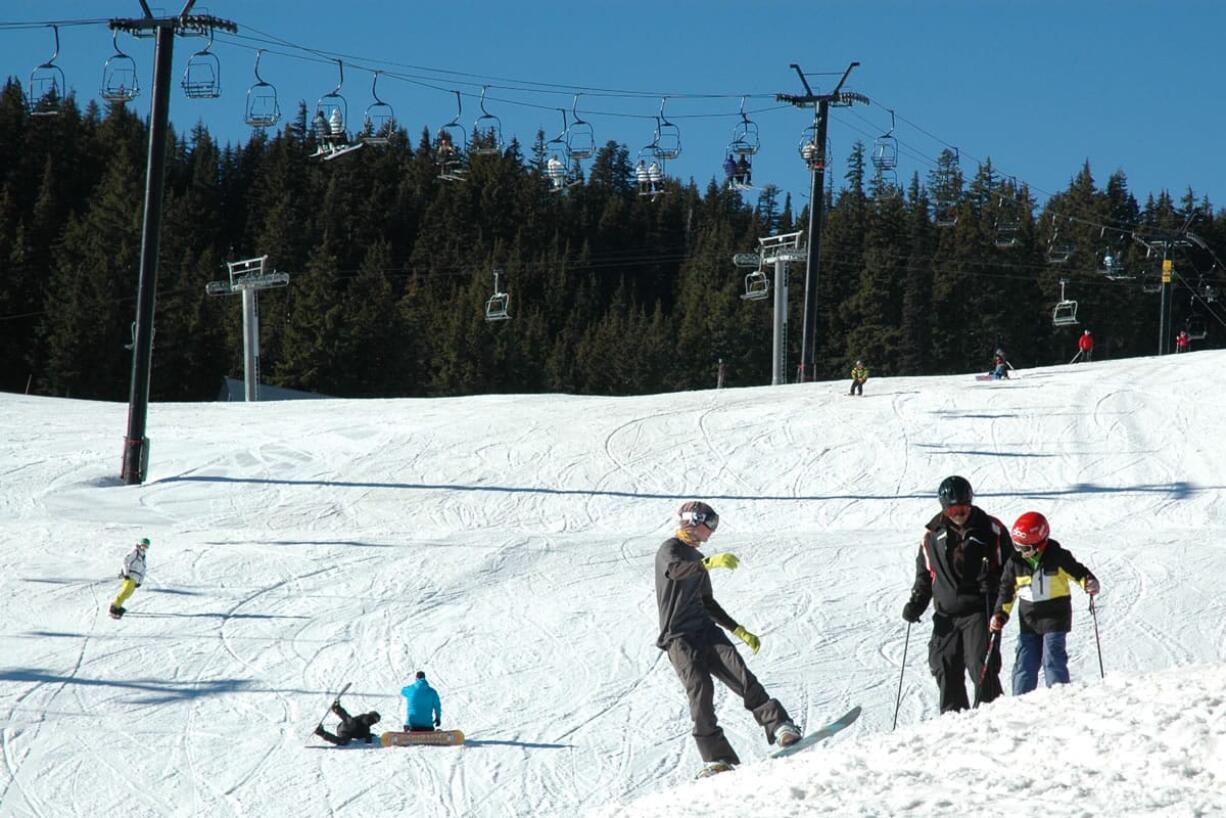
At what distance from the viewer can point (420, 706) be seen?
1007 cm

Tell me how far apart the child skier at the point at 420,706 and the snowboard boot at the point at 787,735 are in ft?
11.9

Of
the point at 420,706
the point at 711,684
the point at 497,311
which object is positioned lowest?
the point at 420,706

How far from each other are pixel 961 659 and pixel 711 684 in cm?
152

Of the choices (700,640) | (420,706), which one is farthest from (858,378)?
(700,640)

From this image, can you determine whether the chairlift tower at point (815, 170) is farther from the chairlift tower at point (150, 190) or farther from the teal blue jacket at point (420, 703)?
the teal blue jacket at point (420, 703)

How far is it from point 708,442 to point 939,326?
62.7 m

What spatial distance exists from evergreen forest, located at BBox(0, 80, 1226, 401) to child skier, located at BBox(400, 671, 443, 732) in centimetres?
3660

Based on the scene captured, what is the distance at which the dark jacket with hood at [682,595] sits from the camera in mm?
7305

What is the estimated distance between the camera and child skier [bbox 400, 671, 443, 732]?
1002cm

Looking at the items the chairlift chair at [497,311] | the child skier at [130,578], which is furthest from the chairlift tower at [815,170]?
the child skier at [130,578]


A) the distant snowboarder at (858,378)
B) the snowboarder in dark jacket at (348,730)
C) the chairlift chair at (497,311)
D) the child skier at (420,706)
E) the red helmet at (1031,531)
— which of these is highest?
the chairlift chair at (497,311)

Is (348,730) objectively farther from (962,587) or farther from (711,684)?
(962,587)

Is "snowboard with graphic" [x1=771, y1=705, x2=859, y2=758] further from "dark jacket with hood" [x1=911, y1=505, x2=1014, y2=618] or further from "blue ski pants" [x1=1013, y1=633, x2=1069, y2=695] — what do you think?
"blue ski pants" [x1=1013, y1=633, x2=1069, y2=695]

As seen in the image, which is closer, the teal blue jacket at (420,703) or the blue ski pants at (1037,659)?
the blue ski pants at (1037,659)
